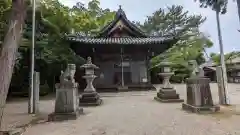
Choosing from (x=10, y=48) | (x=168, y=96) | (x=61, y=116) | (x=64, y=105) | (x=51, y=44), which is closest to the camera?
(x=10, y=48)

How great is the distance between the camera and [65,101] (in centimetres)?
683

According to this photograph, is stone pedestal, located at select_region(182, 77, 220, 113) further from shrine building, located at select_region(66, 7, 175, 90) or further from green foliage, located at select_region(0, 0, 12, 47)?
shrine building, located at select_region(66, 7, 175, 90)

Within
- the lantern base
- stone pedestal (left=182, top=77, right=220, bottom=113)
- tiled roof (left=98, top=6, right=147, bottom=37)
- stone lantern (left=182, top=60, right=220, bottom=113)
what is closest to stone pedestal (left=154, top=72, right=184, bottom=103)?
the lantern base

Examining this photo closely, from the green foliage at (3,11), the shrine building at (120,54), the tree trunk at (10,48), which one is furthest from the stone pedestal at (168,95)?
the green foliage at (3,11)

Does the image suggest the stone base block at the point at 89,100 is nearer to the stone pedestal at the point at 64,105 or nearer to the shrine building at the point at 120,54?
the stone pedestal at the point at 64,105

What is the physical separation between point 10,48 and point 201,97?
20.4ft

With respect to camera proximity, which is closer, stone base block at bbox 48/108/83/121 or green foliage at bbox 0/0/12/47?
stone base block at bbox 48/108/83/121

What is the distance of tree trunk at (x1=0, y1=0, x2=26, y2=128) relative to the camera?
154 inches

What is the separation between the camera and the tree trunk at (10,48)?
3.91 meters

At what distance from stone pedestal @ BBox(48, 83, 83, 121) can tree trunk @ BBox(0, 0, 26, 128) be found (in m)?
2.61

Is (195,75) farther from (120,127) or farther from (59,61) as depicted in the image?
(59,61)

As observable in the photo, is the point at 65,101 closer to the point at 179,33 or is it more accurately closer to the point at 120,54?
the point at 120,54

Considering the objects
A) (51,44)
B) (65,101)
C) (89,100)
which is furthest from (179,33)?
(65,101)

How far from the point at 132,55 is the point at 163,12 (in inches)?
878
